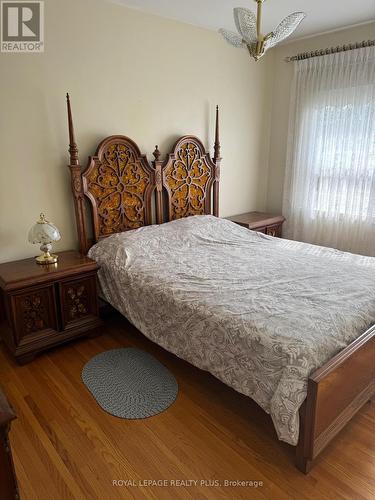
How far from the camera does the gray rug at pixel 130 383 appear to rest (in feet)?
6.26

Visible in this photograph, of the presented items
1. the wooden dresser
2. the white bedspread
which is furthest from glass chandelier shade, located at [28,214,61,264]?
the wooden dresser

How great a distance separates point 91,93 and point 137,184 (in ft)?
2.65

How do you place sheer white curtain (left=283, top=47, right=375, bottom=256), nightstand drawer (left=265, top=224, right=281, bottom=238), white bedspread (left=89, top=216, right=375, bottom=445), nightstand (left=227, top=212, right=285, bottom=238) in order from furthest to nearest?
nightstand drawer (left=265, top=224, right=281, bottom=238) < nightstand (left=227, top=212, right=285, bottom=238) < sheer white curtain (left=283, top=47, right=375, bottom=256) < white bedspread (left=89, top=216, right=375, bottom=445)

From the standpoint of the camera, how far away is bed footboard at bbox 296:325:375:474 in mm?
1377

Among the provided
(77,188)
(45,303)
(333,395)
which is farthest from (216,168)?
(333,395)

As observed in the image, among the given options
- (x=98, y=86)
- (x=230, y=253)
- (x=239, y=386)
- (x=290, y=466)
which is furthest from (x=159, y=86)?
(x=290, y=466)

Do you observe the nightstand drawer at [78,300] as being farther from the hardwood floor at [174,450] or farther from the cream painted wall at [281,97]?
the cream painted wall at [281,97]

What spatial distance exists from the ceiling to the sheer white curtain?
1.05 feet

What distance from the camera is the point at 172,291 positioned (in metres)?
2.04

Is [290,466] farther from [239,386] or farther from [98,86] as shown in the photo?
[98,86]

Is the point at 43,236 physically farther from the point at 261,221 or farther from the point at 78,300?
the point at 261,221

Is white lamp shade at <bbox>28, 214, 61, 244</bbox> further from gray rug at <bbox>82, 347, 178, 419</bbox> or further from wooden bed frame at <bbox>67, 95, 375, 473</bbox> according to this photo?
gray rug at <bbox>82, 347, 178, 419</bbox>

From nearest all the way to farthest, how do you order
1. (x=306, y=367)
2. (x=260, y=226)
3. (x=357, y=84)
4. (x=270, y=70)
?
1. (x=306, y=367)
2. (x=357, y=84)
3. (x=260, y=226)
4. (x=270, y=70)

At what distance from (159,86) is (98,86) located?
614 millimetres
